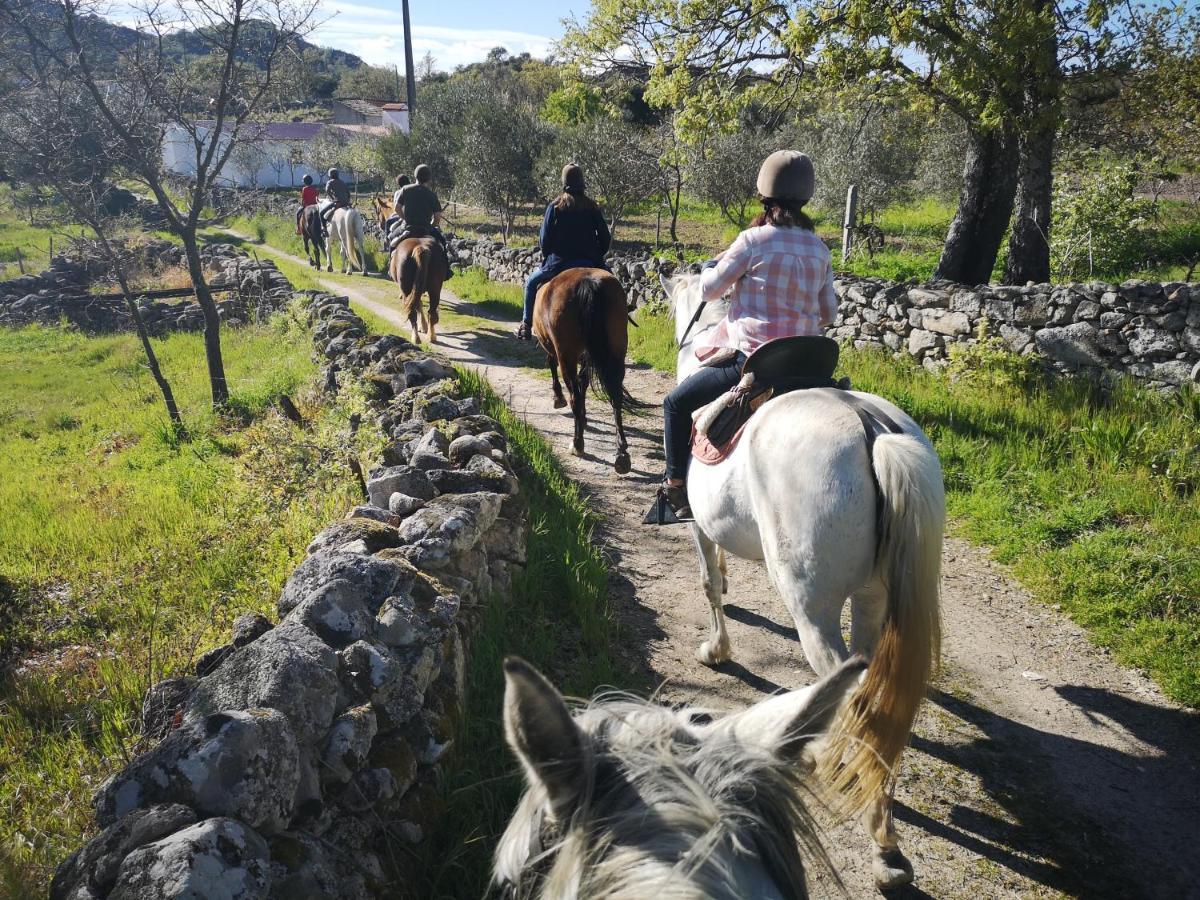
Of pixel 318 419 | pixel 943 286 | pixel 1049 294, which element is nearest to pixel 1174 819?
pixel 1049 294

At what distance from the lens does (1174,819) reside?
317cm

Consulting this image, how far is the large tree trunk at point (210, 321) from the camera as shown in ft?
29.7

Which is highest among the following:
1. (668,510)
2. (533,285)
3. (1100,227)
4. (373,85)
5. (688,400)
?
(373,85)

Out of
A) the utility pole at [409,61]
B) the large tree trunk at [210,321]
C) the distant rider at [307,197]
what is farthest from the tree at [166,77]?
the utility pole at [409,61]

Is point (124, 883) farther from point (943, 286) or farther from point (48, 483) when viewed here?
point (943, 286)

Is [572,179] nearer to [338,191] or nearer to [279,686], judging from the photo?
[279,686]

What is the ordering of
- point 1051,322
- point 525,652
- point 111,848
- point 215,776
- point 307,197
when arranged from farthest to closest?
point 307,197 < point 1051,322 < point 525,652 < point 215,776 < point 111,848

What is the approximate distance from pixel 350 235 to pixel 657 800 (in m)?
21.1

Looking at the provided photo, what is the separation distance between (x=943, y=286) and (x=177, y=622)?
27.7ft

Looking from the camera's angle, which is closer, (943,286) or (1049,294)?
(1049,294)

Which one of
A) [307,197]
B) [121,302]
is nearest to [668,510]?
[121,302]

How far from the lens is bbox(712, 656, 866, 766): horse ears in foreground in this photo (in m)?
1.43

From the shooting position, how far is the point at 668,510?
4891mm

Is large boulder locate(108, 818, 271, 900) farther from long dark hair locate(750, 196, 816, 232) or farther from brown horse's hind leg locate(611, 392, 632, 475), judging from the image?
brown horse's hind leg locate(611, 392, 632, 475)
